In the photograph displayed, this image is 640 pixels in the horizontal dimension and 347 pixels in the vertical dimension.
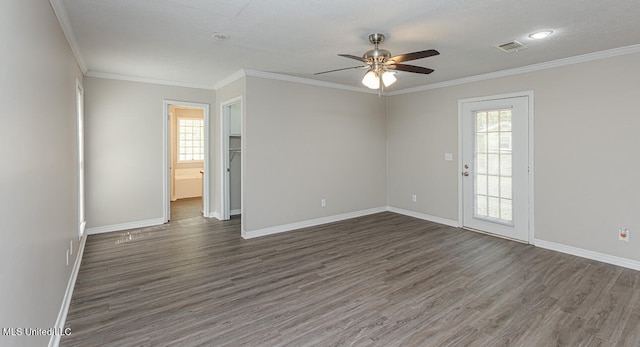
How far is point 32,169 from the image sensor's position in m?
1.75

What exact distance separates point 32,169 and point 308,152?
12.3ft

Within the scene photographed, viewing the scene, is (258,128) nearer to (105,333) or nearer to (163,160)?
(163,160)

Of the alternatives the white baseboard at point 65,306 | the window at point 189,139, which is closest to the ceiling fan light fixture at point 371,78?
the white baseboard at point 65,306

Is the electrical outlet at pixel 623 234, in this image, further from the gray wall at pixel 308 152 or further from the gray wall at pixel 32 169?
the gray wall at pixel 32 169

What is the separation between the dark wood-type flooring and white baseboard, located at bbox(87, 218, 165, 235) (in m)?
0.39

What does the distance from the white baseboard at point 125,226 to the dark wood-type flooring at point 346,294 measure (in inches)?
15.3

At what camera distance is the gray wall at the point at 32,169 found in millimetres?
A: 1368

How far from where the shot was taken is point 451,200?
527 cm

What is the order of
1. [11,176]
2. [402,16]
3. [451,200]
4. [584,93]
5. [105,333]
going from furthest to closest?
[451,200] < [584,93] < [402,16] < [105,333] < [11,176]

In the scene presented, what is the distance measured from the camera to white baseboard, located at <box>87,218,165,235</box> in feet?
15.6

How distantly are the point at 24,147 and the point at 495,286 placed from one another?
12.4 ft

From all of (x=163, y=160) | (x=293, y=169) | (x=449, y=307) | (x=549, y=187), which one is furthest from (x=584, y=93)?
(x=163, y=160)

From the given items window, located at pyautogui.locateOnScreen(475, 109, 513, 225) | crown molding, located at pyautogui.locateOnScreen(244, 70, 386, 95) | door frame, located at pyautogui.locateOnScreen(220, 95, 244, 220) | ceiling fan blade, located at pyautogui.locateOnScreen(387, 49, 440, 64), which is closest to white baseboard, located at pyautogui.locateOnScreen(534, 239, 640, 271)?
window, located at pyautogui.locateOnScreen(475, 109, 513, 225)

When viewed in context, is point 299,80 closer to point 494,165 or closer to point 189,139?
point 494,165
